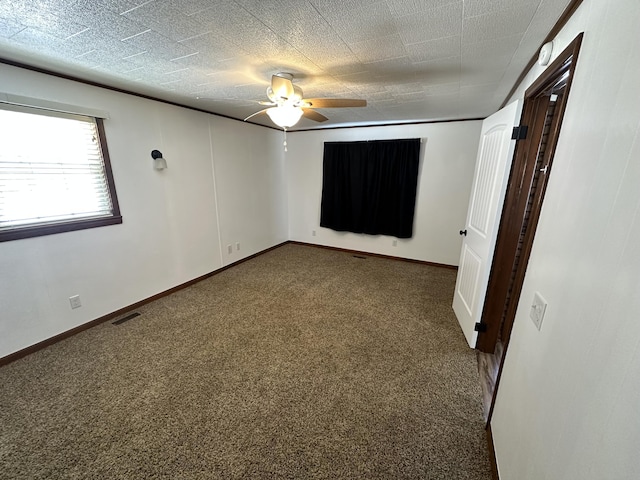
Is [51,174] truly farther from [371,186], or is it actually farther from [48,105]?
[371,186]

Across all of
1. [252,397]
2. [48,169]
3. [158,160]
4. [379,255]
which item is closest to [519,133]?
[252,397]

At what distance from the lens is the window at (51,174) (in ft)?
6.23

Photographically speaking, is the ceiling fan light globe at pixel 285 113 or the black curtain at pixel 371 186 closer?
the ceiling fan light globe at pixel 285 113

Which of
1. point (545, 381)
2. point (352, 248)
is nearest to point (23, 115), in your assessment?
point (545, 381)

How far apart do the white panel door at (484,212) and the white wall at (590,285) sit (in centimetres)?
81

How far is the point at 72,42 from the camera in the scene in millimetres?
1509

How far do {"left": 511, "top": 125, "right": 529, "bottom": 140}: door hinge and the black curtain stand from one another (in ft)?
7.03

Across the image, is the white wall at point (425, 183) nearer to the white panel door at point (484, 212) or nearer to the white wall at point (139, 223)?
the white wall at point (139, 223)

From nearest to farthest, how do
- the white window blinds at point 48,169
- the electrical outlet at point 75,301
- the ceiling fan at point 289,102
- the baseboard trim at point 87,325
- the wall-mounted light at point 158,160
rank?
the ceiling fan at point 289,102 < the white window blinds at point 48,169 < the baseboard trim at point 87,325 < the electrical outlet at point 75,301 < the wall-mounted light at point 158,160

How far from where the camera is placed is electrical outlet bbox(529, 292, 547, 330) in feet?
3.23

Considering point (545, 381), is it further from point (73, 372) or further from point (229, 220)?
point (229, 220)

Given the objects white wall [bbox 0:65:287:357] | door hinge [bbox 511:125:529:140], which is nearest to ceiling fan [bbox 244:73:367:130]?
door hinge [bbox 511:125:529:140]

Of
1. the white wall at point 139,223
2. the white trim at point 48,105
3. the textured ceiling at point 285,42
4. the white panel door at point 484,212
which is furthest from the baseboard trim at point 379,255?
the white trim at point 48,105

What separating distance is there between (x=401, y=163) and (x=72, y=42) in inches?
145
